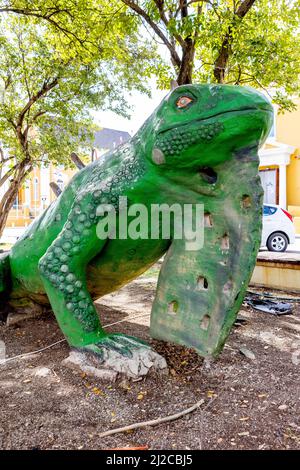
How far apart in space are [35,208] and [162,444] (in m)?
35.4

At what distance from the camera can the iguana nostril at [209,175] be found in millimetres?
2730

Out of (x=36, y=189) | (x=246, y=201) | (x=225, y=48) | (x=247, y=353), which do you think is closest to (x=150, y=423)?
(x=247, y=353)

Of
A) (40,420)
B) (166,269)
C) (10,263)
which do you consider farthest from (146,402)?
(10,263)

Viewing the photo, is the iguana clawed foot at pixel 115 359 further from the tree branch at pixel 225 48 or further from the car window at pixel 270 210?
the car window at pixel 270 210

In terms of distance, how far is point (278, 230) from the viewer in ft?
42.5

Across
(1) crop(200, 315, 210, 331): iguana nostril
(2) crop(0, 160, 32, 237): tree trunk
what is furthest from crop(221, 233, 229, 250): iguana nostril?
(2) crop(0, 160, 32, 237): tree trunk

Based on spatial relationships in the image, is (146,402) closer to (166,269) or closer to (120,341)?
(120,341)

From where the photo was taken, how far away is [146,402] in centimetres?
244

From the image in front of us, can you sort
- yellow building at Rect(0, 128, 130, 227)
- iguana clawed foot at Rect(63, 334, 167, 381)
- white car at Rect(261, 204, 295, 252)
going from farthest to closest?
1. yellow building at Rect(0, 128, 130, 227)
2. white car at Rect(261, 204, 295, 252)
3. iguana clawed foot at Rect(63, 334, 167, 381)

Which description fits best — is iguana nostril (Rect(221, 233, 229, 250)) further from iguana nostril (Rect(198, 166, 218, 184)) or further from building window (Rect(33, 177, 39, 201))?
building window (Rect(33, 177, 39, 201))

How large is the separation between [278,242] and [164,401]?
1142cm

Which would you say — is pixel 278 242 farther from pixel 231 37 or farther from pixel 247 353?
pixel 247 353

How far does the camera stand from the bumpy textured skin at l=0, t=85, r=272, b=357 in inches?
101
